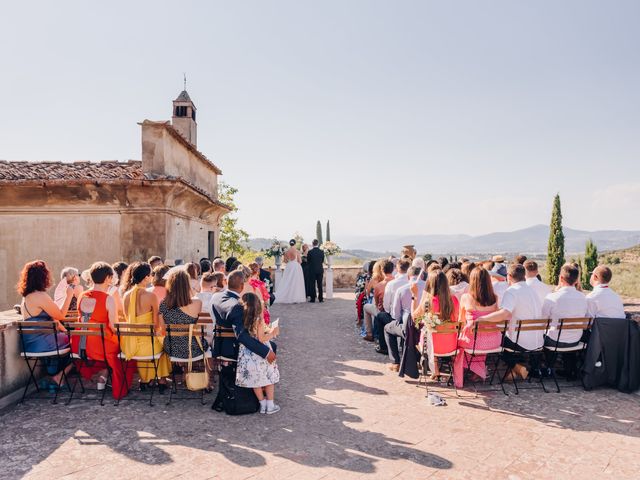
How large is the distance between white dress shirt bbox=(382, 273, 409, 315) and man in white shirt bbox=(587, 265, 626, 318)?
2.94m

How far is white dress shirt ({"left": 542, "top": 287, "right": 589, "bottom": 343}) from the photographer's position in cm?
625

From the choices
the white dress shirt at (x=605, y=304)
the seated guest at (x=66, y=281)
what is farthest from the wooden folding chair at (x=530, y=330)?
the seated guest at (x=66, y=281)

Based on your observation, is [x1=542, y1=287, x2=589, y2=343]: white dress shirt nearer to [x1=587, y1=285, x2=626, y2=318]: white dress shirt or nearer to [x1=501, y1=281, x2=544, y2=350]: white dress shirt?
[x1=587, y1=285, x2=626, y2=318]: white dress shirt

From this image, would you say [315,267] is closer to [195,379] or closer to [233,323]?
[195,379]

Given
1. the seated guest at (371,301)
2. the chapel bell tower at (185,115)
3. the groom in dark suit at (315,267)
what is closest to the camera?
the seated guest at (371,301)

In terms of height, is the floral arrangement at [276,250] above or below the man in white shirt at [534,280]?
above

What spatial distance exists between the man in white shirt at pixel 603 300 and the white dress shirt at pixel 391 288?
2.94 meters

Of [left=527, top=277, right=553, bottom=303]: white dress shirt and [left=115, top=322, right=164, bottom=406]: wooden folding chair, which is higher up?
[left=527, top=277, right=553, bottom=303]: white dress shirt

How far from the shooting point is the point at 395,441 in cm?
448

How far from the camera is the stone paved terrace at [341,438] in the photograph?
12.8 ft

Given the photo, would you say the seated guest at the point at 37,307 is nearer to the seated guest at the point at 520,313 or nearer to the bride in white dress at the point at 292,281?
the seated guest at the point at 520,313

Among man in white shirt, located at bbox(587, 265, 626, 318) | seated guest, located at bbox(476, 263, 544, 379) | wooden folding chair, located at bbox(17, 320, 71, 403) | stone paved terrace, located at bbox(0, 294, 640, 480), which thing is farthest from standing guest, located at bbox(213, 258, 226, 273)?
man in white shirt, located at bbox(587, 265, 626, 318)

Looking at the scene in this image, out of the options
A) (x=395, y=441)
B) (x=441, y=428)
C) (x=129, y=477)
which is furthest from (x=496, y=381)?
(x=129, y=477)

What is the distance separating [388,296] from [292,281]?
7680 mm
